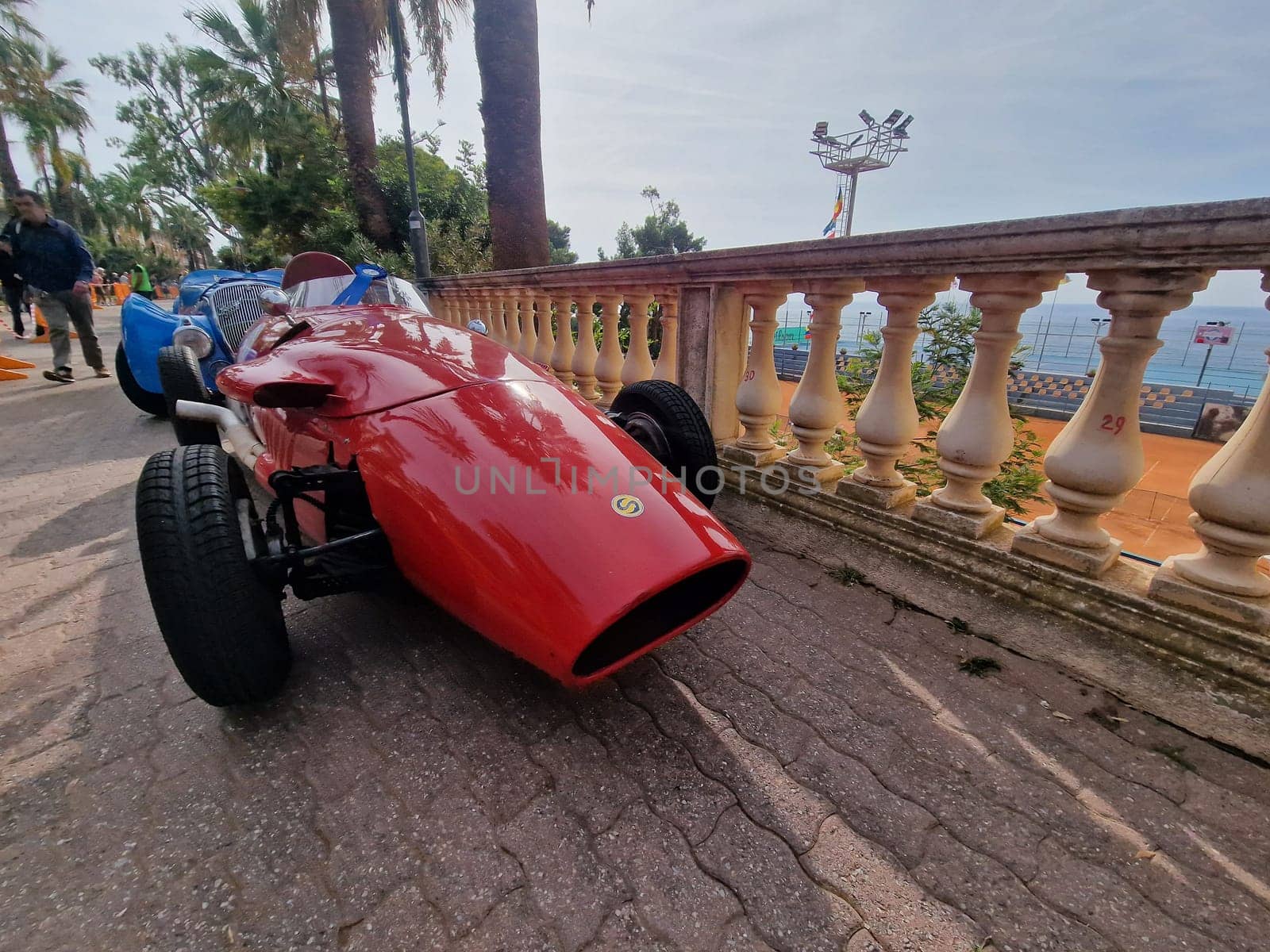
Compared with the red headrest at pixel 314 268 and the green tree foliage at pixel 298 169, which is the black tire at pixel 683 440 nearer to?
the red headrest at pixel 314 268

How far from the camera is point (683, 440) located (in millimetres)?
2234

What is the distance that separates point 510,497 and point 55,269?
8.16 m

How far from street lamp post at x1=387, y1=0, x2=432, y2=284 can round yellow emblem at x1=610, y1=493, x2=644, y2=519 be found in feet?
31.8

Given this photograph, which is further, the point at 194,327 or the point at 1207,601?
the point at 194,327

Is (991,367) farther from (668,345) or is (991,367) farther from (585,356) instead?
(585,356)

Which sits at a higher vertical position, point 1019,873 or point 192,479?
point 192,479

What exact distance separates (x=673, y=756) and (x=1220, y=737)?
1.37 metres

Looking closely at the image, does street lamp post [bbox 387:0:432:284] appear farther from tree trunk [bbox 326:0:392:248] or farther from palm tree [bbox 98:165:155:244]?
palm tree [bbox 98:165:155:244]

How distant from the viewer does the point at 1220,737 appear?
1391 millimetres

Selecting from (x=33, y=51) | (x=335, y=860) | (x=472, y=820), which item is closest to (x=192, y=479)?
(x=335, y=860)

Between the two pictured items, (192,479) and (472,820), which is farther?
(192,479)

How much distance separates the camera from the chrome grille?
12.7 feet

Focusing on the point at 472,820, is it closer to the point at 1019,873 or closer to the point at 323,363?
the point at 1019,873

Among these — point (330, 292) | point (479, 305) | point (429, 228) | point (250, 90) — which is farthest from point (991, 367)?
point (250, 90)
